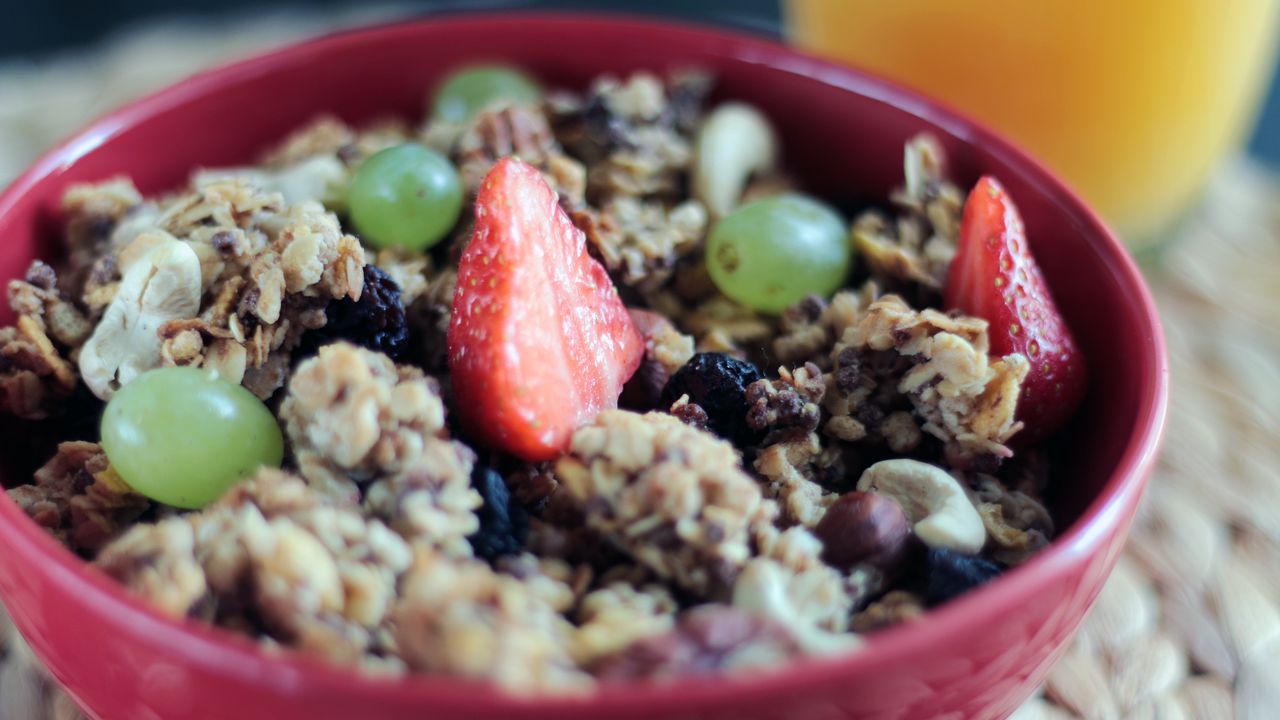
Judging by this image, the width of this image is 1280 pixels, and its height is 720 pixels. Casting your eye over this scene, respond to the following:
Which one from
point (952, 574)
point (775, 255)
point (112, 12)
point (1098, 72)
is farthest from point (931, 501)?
point (112, 12)

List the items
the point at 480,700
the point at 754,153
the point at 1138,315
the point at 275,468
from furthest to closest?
1. the point at 754,153
2. the point at 1138,315
3. the point at 275,468
4. the point at 480,700

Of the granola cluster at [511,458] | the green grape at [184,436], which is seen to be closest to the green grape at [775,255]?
the granola cluster at [511,458]

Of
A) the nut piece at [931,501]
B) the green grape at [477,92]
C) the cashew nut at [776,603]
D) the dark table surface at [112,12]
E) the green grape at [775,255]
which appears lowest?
the dark table surface at [112,12]

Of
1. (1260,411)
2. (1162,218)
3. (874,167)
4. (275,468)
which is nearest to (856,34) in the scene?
(874,167)

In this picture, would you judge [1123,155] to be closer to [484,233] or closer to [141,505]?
[484,233]

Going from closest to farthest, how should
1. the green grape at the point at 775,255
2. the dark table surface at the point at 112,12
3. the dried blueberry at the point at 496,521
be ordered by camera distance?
the dried blueberry at the point at 496,521 → the green grape at the point at 775,255 → the dark table surface at the point at 112,12

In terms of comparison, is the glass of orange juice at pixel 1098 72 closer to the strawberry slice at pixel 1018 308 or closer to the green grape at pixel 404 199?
the strawberry slice at pixel 1018 308
